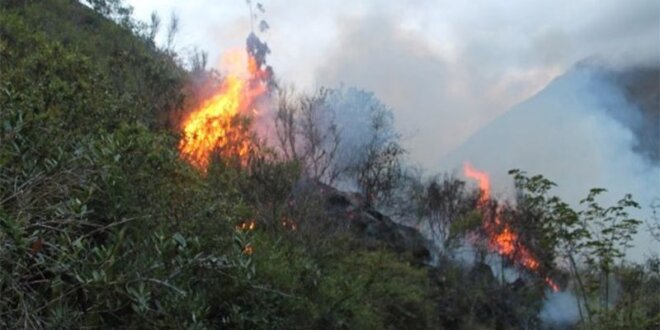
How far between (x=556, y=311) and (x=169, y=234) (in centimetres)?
2163

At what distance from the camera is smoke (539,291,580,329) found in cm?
2395

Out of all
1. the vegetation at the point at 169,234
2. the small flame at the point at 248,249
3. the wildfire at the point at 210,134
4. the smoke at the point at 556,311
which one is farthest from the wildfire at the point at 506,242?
the small flame at the point at 248,249

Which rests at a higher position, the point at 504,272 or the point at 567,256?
the point at 504,272

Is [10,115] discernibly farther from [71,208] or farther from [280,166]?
[280,166]

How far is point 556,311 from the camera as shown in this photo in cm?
2494

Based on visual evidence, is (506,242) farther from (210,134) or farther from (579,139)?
(579,139)

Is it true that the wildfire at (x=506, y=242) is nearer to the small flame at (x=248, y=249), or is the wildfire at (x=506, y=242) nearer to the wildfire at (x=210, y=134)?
the wildfire at (x=210, y=134)

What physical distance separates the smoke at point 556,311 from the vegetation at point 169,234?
1083mm

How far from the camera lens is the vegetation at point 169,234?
14.0 ft

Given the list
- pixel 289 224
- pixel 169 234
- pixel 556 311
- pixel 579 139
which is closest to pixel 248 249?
pixel 169 234

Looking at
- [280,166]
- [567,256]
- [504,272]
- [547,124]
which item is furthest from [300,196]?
[547,124]

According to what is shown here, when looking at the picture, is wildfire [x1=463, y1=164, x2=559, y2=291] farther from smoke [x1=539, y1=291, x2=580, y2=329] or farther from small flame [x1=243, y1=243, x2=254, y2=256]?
small flame [x1=243, y1=243, x2=254, y2=256]

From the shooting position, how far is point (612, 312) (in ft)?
41.1

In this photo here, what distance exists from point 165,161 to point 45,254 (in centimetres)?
309
